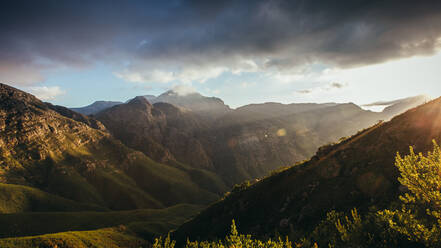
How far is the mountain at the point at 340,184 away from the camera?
34.9m

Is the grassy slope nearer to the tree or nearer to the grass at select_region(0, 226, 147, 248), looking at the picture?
the grass at select_region(0, 226, 147, 248)

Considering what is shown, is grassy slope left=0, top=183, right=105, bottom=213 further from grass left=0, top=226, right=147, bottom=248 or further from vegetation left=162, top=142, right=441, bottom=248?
vegetation left=162, top=142, right=441, bottom=248

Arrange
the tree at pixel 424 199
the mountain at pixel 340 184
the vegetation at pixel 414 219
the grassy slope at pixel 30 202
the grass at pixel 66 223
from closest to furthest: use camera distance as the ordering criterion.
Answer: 1. the tree at pixel 424 199
2. the vegetation at pixel 414 219
3. the mountain at pixel 340 184
4. the grass at pixel 66 223
5. the grassy slope at pixel 30 202

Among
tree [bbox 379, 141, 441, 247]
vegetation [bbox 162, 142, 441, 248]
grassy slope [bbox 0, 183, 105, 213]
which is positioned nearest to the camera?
tree [bbox 379, 141, 441, 247]

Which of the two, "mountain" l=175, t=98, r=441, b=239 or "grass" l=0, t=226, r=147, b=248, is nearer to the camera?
"mountain" l=175, t=98, r=441, b=239

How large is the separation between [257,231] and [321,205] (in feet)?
53.3

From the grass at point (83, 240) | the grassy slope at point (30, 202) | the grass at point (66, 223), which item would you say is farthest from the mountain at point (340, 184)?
the grassy slope at point (30, 202)

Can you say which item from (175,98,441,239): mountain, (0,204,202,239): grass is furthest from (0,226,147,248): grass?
(175,98,441,239): mountain

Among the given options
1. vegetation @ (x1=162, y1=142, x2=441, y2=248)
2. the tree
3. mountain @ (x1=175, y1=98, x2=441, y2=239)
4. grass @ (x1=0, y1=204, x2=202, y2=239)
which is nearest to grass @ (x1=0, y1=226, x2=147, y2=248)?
grass @ (x1=0, y1=204, x2=202, y2=239)

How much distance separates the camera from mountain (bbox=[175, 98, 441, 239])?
34.9m

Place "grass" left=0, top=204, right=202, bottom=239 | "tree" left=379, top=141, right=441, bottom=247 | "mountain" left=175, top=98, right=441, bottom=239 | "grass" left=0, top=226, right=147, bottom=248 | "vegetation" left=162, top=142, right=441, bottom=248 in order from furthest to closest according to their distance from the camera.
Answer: "grass" left=0, top=204, right=202, bottom=239 → "grass" left=0, top=226, right=147, bottom=248 → "mountain" left=175, top=98, right=441, bottom=239 → "vegetation" left=162, top=142, right=441, bottom=248 → "tree" left=379, top=141, right=441, bottom=247

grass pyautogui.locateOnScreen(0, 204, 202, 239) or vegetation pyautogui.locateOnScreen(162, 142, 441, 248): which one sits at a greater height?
vegetation pyautogui.locateOnScreen(162, 142, 441, 248)

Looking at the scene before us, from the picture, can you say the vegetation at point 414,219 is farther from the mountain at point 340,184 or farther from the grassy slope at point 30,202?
the grassy slope at point 30,202

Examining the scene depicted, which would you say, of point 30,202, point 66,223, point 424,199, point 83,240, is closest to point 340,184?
point 424,199
